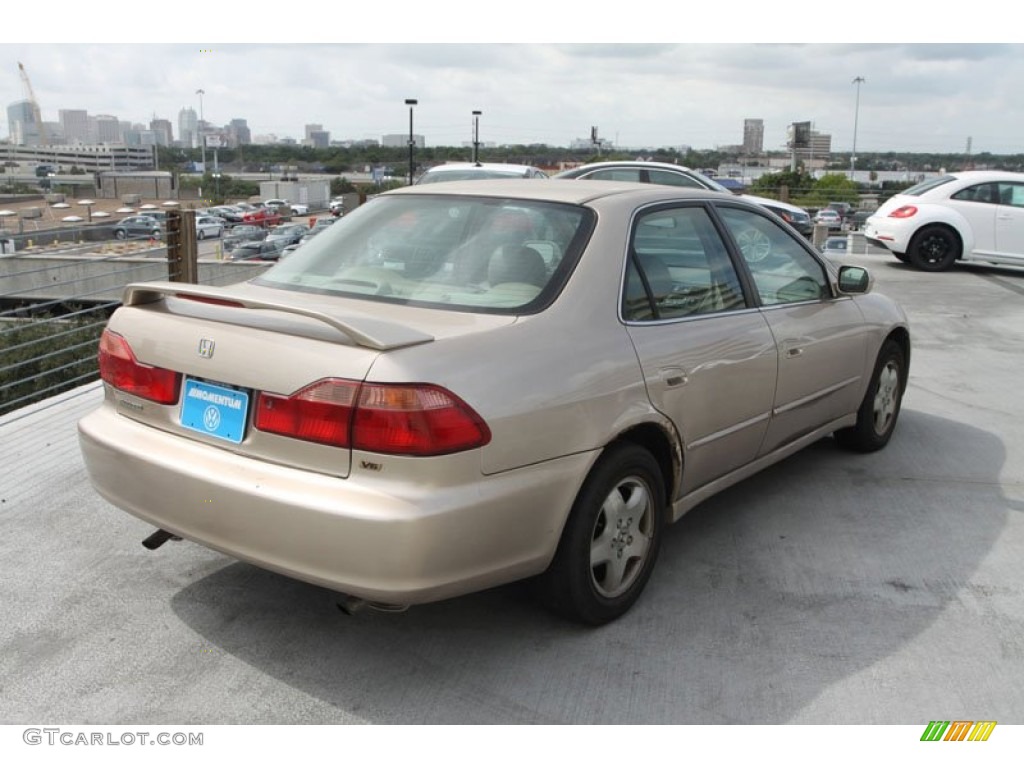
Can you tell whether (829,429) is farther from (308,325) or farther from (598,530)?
(308,325)

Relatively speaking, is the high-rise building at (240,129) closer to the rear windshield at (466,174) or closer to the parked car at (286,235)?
the parked car at (286,235)

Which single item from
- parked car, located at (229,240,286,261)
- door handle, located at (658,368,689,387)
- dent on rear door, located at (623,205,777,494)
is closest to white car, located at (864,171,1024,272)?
dent on rear door, located at (623,205,777,494)

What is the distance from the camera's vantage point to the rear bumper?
107 inches

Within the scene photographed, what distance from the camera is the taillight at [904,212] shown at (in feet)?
46.1

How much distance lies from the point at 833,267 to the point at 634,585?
8.03 ft

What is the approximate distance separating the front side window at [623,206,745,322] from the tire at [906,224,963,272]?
11226 mm

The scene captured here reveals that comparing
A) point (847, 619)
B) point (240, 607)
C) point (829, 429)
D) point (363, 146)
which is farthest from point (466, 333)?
point (363, 146)

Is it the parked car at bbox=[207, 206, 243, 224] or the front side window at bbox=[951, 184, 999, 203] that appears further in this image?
the parked car at bbox=[207, 206, 243, 224]

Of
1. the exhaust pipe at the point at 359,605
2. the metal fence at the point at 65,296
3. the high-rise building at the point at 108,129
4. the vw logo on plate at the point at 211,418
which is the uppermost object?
the high-rise building at the point at 108,129

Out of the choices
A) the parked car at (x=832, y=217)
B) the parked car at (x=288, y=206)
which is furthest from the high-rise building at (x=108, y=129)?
the parked car at (x=832, y=217)

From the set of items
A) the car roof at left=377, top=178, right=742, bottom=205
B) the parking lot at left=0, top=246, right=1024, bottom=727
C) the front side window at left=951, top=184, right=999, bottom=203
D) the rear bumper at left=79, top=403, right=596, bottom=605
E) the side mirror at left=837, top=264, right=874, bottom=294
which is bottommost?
the parking lot at left=0, top=246, right=1024, bottom=727

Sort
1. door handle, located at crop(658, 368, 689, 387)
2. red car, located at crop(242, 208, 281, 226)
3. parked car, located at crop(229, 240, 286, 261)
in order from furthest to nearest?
red car, located at crop(242, 208, 281, 226), parked car, located at crop(229, 240, 286, 261), door handle, located at crop(658, 368, 689, 387)

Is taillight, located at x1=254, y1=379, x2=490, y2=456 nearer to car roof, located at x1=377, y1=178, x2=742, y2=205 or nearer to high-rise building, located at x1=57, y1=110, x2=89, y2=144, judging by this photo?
car roof, located at x1=377, y1=178, x2=742, y2=205

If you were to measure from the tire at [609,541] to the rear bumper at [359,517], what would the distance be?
0.33ft
